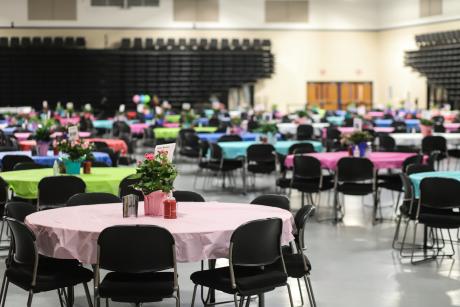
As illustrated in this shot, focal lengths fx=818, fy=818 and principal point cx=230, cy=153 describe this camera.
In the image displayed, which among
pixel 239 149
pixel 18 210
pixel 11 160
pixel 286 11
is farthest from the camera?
pixel 286 11

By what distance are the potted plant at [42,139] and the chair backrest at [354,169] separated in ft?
13.2

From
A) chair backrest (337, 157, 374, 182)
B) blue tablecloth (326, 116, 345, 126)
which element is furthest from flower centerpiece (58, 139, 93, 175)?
blue tablecloth (326, 116, 345, 126)

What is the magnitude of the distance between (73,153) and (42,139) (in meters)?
2.41

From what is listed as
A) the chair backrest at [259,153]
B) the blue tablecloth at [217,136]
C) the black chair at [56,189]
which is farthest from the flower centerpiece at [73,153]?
the blue tablecloth at [217,136]

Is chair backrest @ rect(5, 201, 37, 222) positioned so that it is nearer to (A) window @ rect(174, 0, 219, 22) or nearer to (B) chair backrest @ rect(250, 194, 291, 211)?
(B) chair backrest @ rect(250, 194, 291, 211)

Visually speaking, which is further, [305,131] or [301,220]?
[305,131]

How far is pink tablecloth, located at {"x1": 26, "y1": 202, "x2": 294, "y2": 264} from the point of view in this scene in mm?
5352

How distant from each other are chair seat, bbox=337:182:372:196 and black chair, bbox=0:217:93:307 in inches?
216

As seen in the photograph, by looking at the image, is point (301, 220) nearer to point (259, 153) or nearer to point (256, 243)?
point (256, 243)

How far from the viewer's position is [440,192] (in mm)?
8219

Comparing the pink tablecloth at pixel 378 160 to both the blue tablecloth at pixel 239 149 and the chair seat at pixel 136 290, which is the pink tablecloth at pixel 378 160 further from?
the chair seat at pixel 136 290

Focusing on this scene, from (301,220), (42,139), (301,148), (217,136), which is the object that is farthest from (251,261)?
(217,136)

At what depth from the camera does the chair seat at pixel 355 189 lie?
10.7 meters

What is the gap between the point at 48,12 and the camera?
30.9 metres
